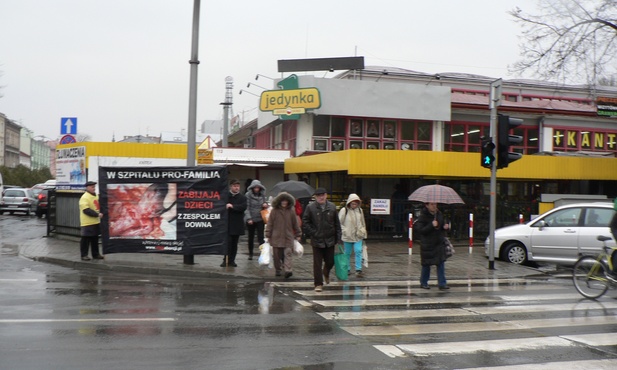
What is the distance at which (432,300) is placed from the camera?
9.80 m

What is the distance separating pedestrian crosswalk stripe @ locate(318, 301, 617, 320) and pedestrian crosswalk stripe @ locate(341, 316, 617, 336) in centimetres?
57

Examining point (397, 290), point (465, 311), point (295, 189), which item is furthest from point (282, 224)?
point (465, 311)

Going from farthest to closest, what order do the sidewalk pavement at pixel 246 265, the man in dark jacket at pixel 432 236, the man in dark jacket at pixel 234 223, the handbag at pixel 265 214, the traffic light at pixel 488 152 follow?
the handbag at pixel 265 214 → the traffic light at pixel 488 152 → the man in dark jacket at pixel 234 223 → the sidewalk pavement at pixel 246 265 → the man in dark jacket at pixel 432 236

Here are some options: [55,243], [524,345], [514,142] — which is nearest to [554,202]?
[514,142]

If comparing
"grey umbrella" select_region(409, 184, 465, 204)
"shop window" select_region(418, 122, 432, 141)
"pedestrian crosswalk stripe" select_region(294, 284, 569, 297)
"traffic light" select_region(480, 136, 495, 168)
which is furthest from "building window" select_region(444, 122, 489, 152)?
"pedestrian crosswalk stripe" select_region(294, 284, 569, 297)

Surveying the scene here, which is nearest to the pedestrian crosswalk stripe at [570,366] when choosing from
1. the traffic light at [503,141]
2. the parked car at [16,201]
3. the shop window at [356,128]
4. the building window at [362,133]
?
the traffic light at [503,141]

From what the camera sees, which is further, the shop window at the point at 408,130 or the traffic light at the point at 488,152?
the shop window at the point at 408,130

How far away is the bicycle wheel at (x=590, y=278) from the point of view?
32.4ft

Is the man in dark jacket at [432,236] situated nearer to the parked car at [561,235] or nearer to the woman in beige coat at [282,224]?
the woman in beige coat at [282,224]

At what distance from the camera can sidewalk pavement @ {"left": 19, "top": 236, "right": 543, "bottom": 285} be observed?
1231cm

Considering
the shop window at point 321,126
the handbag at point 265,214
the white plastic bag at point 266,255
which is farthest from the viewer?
the shop window at point 321,126

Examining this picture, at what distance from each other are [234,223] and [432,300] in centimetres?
502

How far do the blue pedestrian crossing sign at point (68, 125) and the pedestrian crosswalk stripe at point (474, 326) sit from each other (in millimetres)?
13858

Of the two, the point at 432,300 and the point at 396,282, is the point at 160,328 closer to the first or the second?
the point at 432,300
